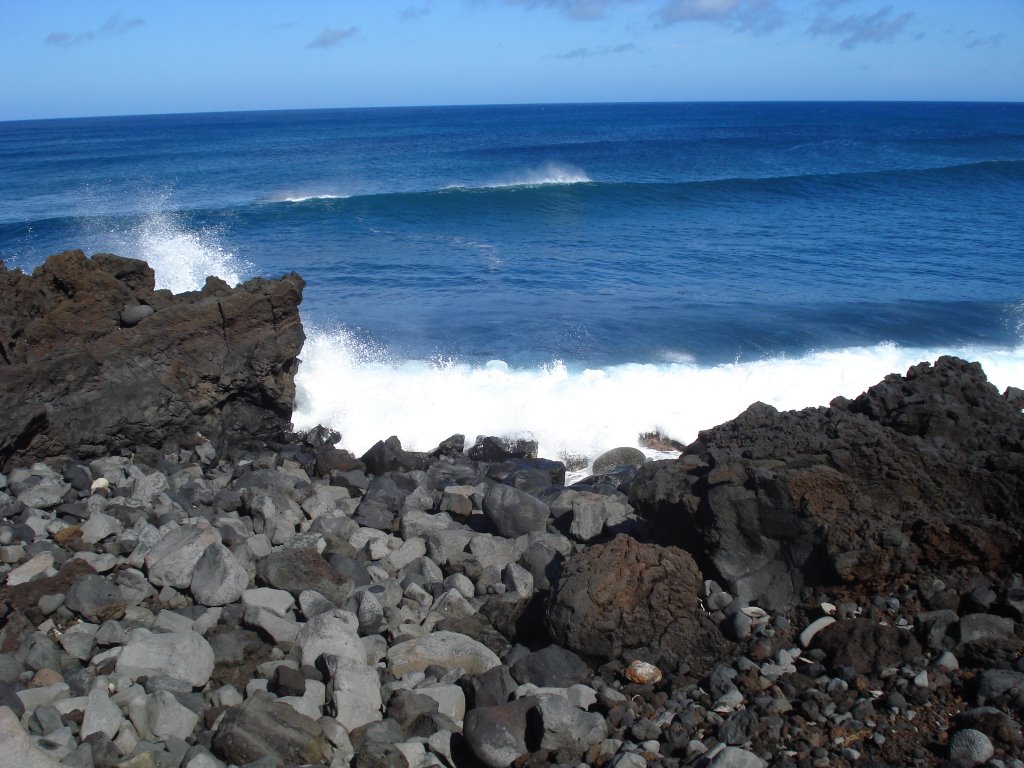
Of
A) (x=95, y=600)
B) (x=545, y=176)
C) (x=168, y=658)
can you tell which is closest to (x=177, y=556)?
(x=95, y=600)

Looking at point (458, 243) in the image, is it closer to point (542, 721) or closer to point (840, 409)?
point (840, 409)

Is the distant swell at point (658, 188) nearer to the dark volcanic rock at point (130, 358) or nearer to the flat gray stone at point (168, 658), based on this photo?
the dark volcanic rock at point (130, 358)

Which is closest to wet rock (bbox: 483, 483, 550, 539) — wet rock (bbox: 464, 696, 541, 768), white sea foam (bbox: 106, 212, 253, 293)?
wet rock (bbox: 464, 696, 541, 768)

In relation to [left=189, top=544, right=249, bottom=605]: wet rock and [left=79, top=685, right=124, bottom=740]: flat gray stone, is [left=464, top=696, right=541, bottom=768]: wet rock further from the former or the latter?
[left=189, top=544, right=249, bottom=605]: wet rock

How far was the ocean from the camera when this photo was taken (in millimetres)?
11516

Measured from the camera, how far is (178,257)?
1567 centimetres

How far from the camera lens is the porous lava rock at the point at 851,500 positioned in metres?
5.38

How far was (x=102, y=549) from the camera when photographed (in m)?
6.39

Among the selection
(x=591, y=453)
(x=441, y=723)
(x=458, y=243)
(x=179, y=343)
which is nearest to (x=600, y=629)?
(x=441, y=723)

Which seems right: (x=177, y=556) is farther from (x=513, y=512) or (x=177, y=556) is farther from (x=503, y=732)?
(x=503, y=732)

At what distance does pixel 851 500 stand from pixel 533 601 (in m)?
2.16

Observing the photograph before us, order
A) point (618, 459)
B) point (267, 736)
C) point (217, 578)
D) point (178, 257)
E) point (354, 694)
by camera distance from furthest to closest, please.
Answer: point (178, 257) → point (618, 459) → point (217, 578) → point (354, 694) → point (267, 736)

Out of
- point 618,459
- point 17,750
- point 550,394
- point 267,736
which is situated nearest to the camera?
point 17,750

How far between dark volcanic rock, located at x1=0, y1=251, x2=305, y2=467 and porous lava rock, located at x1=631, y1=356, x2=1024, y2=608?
4.74 metres
